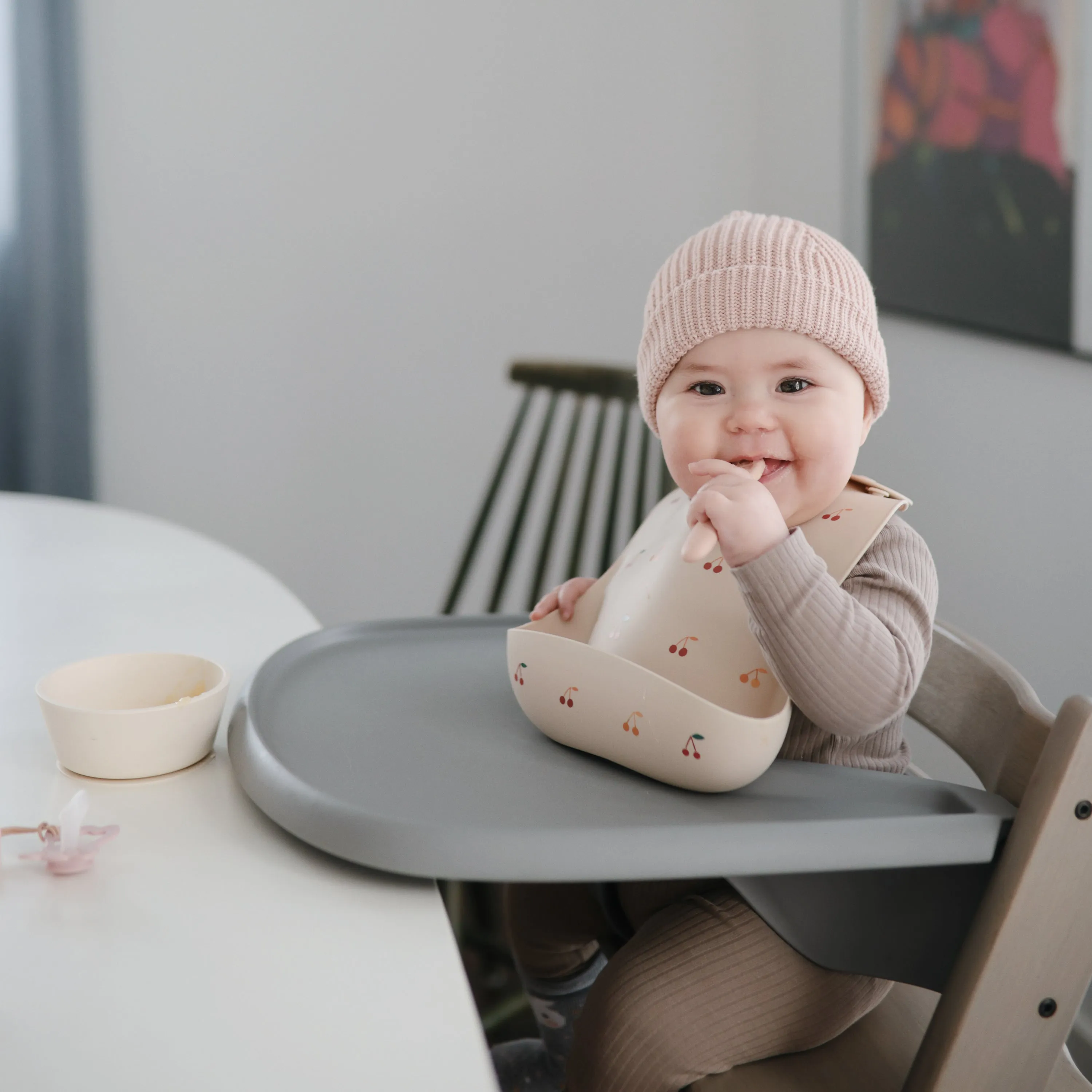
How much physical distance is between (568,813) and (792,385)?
1.03 ft

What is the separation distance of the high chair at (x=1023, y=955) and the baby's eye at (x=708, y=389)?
262mm

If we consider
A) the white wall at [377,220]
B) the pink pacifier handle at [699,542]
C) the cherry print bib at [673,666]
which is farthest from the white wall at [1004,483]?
the pink pacifier handle at [699,542]

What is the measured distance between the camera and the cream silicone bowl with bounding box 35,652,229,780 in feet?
2.16

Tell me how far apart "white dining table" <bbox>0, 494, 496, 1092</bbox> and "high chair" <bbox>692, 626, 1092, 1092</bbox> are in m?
0.26

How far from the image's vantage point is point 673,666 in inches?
28.1

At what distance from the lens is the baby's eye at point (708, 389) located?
2.45 ft

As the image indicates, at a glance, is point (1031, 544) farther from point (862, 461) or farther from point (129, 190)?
point (129, 190)

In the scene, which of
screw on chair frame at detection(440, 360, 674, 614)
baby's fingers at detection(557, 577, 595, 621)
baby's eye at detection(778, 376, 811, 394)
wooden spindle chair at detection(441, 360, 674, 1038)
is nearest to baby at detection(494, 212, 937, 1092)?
baby's eye at detection(778, 376, 811, 394)

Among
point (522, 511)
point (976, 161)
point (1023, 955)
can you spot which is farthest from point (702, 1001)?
point (976, 161)

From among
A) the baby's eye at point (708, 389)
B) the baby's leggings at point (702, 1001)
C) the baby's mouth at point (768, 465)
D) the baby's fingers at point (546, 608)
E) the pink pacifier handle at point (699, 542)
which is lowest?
the baby's leggings at point (702, 1001)

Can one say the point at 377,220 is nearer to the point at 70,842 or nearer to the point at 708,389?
the point at 708,389

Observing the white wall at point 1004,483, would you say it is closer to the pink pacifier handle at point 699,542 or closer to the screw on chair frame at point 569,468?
the screw on chair frame at point 569,468

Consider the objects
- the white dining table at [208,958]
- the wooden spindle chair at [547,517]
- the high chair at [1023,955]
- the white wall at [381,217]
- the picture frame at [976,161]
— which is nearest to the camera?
the white dining table at [208,958]

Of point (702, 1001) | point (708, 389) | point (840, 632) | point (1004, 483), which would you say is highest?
point (708, 389)
